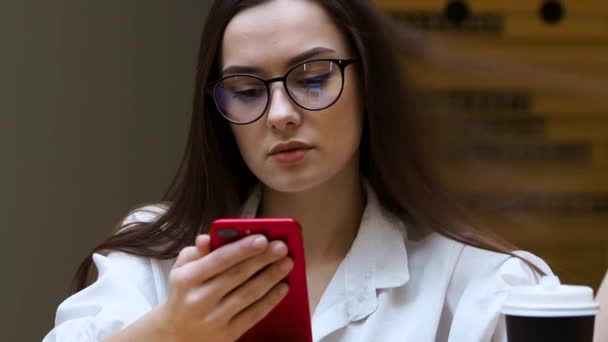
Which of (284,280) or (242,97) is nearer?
(284,280)

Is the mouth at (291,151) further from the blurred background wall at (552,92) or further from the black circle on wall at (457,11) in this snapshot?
the black circle on wall at (457,11)

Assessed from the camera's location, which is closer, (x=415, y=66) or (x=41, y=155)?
(x=415, y=66)

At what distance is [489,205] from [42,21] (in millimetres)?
1571

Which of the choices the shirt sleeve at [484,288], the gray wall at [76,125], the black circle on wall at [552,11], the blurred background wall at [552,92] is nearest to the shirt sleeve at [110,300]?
the shirt sleeve at [484,288]

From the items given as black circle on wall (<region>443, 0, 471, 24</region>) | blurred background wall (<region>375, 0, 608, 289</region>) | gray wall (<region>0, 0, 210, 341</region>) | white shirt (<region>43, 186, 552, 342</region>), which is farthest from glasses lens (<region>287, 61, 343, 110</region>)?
black circle on wall (<region>443, 0, 471, 24</region>)

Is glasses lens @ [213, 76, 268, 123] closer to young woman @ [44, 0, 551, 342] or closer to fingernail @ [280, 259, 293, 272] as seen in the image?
young woman @ [44, 0, 551, 342]

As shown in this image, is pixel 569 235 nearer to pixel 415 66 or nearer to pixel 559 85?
pixel 559 85

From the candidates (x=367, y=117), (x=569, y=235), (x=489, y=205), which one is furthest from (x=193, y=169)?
(x=569, y=235)

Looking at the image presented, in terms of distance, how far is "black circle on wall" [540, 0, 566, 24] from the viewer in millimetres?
3252

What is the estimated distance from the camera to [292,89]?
4.93 feet

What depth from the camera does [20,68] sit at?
2.78m

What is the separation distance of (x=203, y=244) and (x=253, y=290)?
0.27ft

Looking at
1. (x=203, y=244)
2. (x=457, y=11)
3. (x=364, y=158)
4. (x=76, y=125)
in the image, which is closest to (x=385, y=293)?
(x=364, y=158)

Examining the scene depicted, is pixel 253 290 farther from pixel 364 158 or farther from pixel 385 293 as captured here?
pixel 364 158
